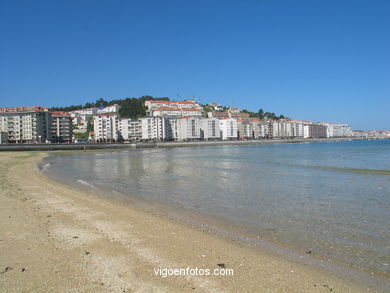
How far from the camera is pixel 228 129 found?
171250 mm

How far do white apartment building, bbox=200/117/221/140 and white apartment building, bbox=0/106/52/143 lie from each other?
7137 centimetres

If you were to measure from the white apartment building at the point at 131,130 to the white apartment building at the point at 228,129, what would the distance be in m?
48.2

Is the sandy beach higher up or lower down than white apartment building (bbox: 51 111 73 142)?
lower down

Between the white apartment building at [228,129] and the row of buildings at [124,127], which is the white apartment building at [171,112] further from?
the white apartment building at [228,129]

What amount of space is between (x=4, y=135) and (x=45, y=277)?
130m

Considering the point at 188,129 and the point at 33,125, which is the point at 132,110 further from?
the point at 33,125

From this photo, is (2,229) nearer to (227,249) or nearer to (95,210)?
(95,210)

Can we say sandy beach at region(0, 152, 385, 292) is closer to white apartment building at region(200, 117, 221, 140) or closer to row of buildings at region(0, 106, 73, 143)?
row of buildings at region(0, 106, 73, 143)

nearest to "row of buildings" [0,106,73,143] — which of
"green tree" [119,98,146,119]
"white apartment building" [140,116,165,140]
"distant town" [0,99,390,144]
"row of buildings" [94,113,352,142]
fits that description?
"distant town" [0,99,390,144]

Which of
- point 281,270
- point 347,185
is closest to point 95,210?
point 281,270

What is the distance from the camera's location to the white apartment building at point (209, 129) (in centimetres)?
16012

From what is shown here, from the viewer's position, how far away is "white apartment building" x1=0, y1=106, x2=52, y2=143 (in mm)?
119812

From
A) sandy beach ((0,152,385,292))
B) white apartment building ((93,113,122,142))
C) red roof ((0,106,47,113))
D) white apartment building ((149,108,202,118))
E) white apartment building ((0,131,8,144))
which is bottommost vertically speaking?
sandy beach ((0,152,385,292))

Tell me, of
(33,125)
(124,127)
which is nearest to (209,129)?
(124,127)
